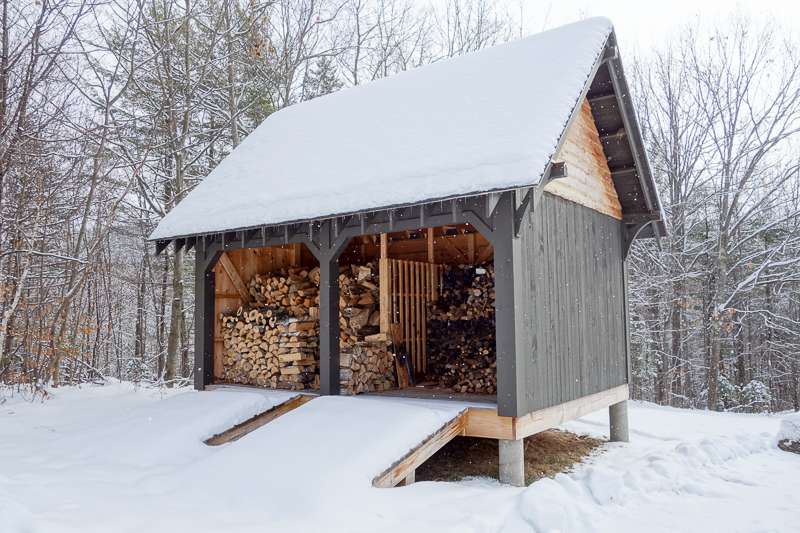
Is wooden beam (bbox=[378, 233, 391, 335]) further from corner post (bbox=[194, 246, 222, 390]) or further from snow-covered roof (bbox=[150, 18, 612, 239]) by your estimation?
corner post (bbox=[194, 246, 222, 390])

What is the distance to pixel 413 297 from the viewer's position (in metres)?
8.60

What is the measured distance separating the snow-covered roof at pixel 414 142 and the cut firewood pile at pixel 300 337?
5.15 feet

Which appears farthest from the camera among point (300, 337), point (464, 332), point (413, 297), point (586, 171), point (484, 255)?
point (484, 255)

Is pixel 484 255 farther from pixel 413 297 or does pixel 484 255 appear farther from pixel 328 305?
pixel 328 305

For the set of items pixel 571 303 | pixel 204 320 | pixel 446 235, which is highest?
pixel 446 235

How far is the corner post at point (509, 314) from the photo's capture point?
5.44 meters

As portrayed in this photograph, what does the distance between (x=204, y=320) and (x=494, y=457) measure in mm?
4300

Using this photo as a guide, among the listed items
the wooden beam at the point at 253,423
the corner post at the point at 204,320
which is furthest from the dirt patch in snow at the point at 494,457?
the corner post at the point at 204,320

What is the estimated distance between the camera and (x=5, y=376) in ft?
32.2

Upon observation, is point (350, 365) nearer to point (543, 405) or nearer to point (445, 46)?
point (543, 405)

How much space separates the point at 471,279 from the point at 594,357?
2.14 metres

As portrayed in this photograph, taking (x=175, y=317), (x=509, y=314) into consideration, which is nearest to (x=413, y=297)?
(x=509, y=314)

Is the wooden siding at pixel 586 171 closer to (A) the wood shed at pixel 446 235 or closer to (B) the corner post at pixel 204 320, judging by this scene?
(A) the wood shed at pixel 446 235

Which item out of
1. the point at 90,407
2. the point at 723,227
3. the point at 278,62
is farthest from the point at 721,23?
the point at 90,407
